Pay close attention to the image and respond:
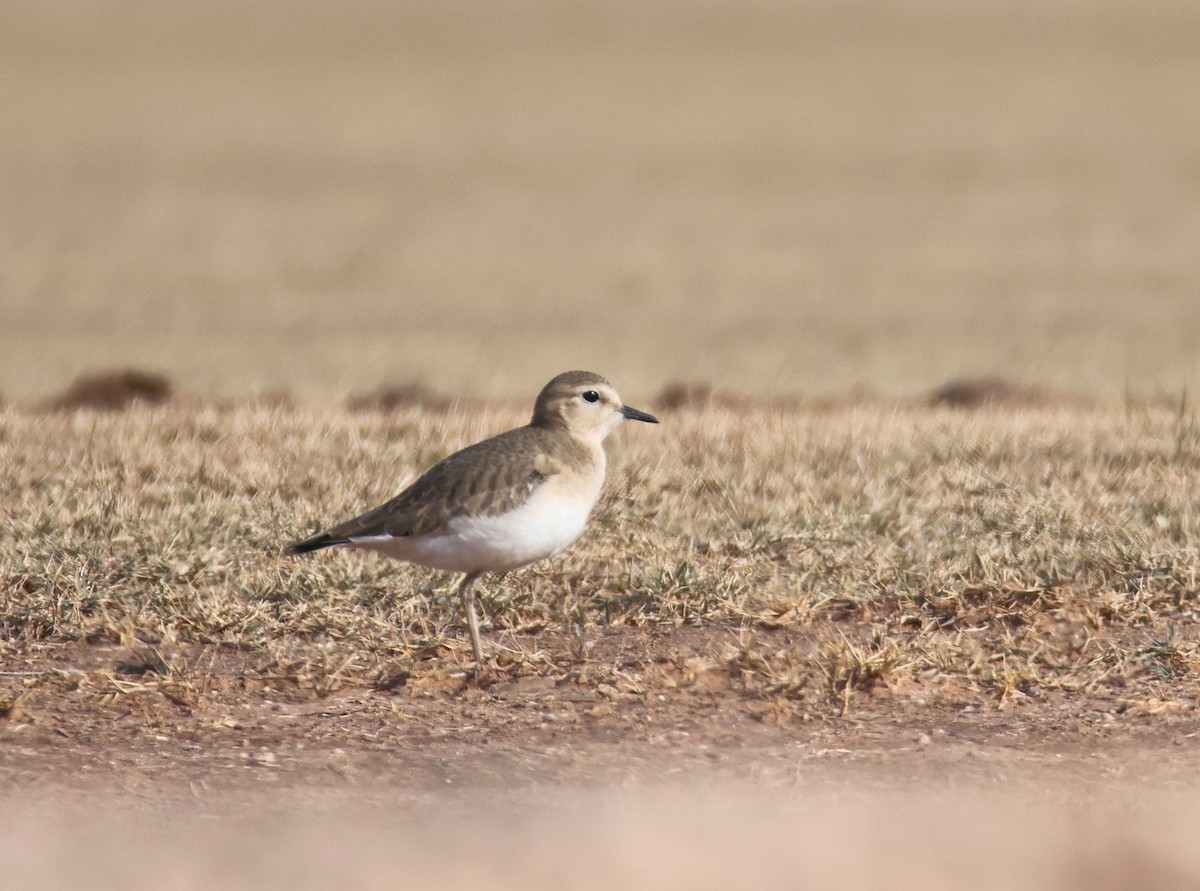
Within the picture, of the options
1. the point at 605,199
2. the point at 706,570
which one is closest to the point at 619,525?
the point at 706,570

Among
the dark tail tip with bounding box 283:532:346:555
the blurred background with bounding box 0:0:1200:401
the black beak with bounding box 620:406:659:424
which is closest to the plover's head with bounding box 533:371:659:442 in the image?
the black beak with bounding box 620:406:659:424

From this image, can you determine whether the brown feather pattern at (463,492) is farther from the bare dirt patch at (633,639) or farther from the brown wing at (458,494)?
the bare dirt patch at (633,639)

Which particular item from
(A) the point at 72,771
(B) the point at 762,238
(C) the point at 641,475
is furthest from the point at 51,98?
(A) the point at 72,771

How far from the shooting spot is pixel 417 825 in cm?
462

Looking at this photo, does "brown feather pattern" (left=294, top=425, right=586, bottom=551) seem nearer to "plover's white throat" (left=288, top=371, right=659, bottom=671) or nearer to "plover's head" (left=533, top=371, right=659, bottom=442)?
"plover's white throat" (left=288, top=371, right=659, bottom=671)

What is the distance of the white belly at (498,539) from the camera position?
597 centimetres

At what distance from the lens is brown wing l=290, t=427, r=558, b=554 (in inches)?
237

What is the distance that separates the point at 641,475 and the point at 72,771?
3967 millimetres

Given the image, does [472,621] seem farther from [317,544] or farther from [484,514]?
[317,544]

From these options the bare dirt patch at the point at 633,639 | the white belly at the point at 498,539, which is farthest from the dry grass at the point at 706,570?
the white belly at the point at 498,539

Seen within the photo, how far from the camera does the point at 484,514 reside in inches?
236

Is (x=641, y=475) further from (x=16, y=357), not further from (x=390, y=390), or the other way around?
(x=16, y=357)

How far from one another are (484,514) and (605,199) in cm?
2688

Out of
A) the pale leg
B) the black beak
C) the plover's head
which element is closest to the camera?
the pale leg
